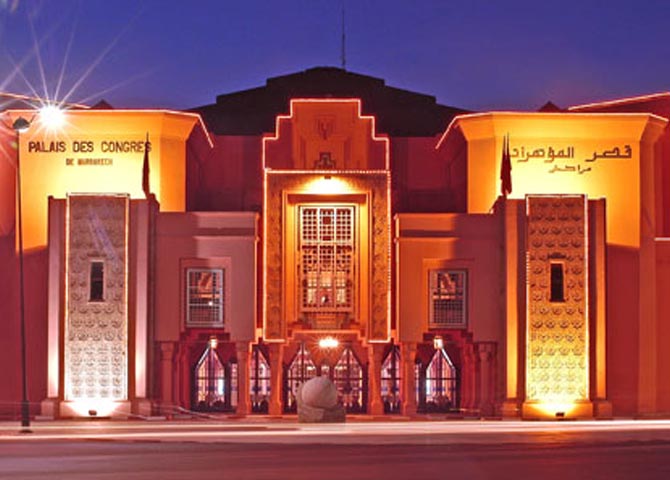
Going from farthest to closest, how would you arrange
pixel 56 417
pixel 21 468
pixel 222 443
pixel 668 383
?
pixel 668 383 → pixel 56 417 → pixel 222 443 → pixel 21 468

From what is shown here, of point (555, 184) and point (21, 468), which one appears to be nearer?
Answer: point (21, 468)

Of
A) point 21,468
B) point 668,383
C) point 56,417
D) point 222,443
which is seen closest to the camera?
point 21,468

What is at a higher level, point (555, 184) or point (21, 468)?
point (555, 184)

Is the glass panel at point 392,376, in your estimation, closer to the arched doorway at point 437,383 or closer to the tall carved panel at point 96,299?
the arched doorway at point 437,383

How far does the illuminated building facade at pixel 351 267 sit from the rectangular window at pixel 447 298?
0.22 ft

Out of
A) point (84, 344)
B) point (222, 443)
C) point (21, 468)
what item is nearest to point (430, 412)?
point (84, 344)

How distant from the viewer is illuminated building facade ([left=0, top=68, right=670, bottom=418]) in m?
44.9

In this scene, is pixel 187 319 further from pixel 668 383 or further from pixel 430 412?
pixel 668 383

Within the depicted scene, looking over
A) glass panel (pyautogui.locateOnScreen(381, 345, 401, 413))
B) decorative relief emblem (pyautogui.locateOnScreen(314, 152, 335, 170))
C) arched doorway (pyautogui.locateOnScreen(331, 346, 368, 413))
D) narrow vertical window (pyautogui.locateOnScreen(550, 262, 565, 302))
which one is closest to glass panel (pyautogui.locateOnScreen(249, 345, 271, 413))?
arched doorway (pyautogui.locateOnScreen(331, 346, 368, 413))

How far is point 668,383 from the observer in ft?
155

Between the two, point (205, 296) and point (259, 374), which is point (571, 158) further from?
point (259, 374)

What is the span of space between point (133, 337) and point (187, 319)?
1847 mm

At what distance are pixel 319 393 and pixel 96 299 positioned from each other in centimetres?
889

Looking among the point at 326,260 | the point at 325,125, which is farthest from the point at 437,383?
the point at 325,125
